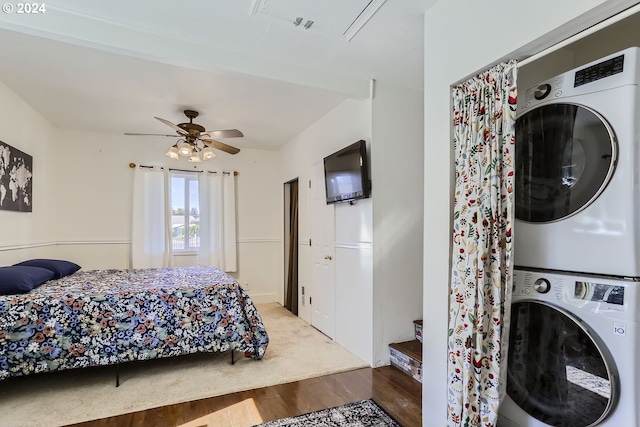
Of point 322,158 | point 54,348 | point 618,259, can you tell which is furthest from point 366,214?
point 54,348

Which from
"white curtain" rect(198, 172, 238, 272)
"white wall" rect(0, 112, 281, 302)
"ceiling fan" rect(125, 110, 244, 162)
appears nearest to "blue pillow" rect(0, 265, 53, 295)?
"white wall" rect(0, 112, 281, 302)

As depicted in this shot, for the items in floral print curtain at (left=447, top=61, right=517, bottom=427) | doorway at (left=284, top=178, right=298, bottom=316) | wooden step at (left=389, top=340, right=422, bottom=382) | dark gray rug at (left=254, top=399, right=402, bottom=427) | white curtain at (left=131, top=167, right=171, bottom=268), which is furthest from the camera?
doorway at (left=284, top=178, right=298, bottom=316)

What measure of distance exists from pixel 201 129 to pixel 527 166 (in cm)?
290

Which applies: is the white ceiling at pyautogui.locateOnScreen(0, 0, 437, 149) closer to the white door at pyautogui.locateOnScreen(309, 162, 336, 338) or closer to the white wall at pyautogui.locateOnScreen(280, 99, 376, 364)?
the white wall at pyautogui.locateOnScreen(280, 99, 376, 364)

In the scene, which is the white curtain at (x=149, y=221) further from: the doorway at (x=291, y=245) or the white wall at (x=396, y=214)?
the white wall at (x=396, y=214)

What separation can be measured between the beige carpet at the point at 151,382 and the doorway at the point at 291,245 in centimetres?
140

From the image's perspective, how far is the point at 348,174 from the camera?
10.5ft

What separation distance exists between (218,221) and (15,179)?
90.7 inches

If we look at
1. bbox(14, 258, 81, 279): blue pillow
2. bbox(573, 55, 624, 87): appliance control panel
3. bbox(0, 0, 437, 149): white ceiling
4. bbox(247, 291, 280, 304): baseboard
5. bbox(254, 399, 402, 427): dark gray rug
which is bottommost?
bbox(247, 291, 280, 304): baseboard

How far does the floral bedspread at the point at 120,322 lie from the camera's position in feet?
7.69

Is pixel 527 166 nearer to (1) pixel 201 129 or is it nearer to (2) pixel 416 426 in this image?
(2) pixel 416 426

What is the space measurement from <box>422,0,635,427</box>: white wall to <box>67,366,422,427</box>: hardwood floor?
44cm

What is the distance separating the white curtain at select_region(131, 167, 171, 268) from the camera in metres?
4.54

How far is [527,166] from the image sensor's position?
1.59 m
